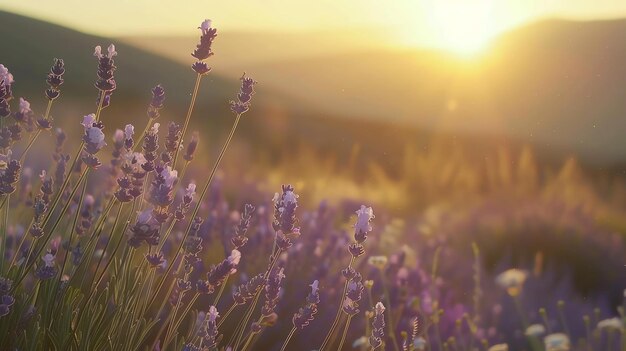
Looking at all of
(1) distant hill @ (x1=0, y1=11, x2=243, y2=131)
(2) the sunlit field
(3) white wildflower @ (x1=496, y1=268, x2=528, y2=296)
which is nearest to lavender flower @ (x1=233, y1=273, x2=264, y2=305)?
(2) the sunlit field

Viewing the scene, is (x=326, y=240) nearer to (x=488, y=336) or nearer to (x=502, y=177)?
(x=488, y=336)

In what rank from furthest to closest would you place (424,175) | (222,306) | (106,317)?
(424,175) → (222,306) → (106,317)

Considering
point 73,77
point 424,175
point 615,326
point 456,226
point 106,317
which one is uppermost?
point 73,77

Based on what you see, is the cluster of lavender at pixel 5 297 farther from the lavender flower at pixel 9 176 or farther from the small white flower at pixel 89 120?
the small white flower at pixel 89 120

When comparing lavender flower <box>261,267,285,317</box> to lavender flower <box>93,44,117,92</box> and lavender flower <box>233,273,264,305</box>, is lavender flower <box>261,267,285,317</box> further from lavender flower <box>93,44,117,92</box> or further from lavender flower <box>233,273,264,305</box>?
lavender flower <box>93,44,117,92</box>

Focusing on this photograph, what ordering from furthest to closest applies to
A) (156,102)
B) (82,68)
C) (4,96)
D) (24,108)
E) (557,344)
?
(82,68), (557,344), (24,108), (156,102), (4,96)

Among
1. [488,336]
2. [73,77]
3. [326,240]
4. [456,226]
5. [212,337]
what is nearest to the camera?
[212,337]

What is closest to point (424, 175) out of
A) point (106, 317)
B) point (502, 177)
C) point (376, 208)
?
point (502, 177)

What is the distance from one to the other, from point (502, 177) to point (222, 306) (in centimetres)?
553

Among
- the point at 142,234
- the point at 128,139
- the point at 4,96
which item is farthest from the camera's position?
the point at 128,139

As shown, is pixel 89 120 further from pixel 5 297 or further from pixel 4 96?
pixel 5 297

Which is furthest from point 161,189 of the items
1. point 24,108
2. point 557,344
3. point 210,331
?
point 557,344

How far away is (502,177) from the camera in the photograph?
845cm

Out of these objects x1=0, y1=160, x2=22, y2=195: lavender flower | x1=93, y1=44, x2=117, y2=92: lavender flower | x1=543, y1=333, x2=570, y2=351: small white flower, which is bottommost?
x1=543, y1=333, x2=570, y2=351: small white flower
